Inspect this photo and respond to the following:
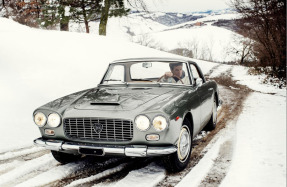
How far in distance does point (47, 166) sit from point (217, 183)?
239cm

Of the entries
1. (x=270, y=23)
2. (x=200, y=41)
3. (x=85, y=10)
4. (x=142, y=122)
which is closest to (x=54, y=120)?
(x=142, y=122)

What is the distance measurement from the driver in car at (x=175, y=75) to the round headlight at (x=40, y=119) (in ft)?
6.86

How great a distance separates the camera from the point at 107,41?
60.7 feet

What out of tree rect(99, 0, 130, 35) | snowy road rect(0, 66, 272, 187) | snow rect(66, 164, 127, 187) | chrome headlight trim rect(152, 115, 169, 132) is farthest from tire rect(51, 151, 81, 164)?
tree rect(99, 0, 130, 35)

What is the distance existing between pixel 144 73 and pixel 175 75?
0.67 meters

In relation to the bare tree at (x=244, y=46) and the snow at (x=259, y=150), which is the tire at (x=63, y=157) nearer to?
the snow at (x=259, y=150)

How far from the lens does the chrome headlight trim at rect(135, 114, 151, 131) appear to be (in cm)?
347

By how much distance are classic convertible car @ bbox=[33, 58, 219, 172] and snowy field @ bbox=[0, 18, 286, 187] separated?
0.43 meters

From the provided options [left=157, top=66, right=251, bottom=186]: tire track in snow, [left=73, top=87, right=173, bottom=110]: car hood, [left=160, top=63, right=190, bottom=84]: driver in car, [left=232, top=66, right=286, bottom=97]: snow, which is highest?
[left=160, top=63, right=190, bottom=84]: driver in car

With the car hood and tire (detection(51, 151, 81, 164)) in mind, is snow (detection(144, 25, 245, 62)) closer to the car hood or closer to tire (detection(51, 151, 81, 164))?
the car hood

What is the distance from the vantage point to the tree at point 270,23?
1345 centimetres

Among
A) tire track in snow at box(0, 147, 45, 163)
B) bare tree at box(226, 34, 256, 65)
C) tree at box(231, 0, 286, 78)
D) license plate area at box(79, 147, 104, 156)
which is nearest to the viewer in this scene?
license plate area at box(79, 147, 104, 156)

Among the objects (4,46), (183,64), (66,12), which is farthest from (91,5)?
(183,64)

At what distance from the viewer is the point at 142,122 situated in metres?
3.48
